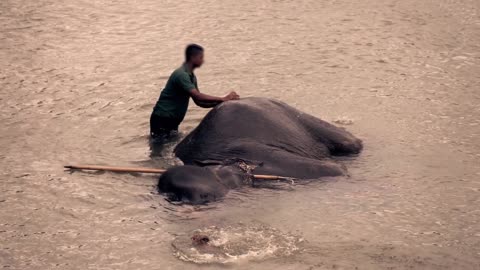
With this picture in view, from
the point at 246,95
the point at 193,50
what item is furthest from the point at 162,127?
the point at 246,95

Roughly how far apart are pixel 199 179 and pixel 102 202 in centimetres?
123

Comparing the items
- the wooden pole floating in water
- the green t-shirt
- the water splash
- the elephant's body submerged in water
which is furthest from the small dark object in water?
the green t-shirt

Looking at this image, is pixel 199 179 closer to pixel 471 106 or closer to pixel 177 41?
pixel 471 106

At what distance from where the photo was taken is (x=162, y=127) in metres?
10.4

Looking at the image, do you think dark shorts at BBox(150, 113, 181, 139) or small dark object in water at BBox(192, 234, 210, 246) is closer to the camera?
small dark object in water at BBox(192, 234, 210, 246)

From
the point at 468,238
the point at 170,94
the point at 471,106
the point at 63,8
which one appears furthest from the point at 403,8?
the point at 468,238

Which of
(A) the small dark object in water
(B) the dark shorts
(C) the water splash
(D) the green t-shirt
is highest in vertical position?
(D) the green t-shirt

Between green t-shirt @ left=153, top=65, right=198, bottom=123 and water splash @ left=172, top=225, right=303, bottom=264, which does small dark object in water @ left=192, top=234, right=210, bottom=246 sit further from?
green t-shirt @ left=153, top=65, right=198, bottom=123

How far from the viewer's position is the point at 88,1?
18.1 metres

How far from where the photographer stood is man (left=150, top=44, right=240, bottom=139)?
979cm

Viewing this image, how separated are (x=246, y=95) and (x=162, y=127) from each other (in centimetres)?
206

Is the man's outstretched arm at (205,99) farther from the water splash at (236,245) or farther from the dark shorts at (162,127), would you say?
the water splash at (236,245)

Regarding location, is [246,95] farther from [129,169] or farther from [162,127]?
[129,169]

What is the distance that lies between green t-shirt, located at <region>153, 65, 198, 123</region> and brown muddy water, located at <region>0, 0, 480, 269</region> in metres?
0.47
